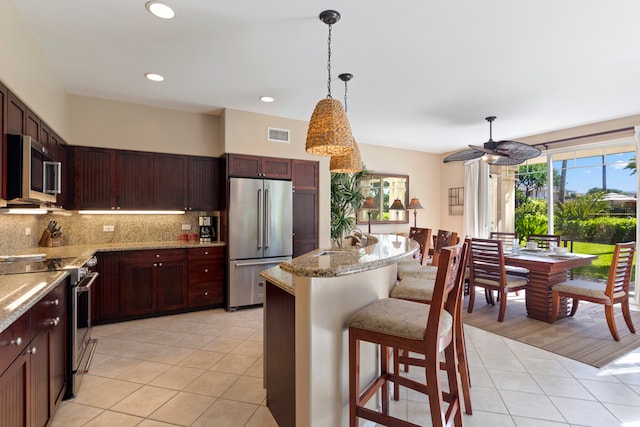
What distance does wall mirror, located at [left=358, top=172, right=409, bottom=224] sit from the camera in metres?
6.47

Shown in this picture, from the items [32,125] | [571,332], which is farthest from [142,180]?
[571,332]

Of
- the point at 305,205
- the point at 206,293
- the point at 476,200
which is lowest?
the point at 206,293

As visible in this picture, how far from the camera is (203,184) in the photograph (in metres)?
4.55

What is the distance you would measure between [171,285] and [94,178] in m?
1.60

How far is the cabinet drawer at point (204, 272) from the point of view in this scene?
166 inches

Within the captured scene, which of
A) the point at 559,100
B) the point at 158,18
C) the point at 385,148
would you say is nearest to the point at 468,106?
the point at 559,100

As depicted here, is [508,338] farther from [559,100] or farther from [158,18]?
[158,18]

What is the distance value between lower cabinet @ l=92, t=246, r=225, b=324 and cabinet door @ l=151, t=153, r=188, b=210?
0.67 metres

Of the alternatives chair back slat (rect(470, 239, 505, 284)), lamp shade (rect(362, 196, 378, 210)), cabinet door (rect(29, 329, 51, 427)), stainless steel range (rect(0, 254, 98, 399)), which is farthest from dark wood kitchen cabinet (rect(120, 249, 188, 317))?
chair back slat (rect(470, 239, 505, 284))

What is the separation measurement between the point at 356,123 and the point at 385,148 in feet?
5.84

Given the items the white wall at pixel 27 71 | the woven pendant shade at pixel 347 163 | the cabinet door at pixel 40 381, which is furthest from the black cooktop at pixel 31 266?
the woven pendant shade at pixel 347 163

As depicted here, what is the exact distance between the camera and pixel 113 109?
161 inches

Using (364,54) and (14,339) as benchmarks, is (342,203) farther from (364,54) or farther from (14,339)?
(14,339)

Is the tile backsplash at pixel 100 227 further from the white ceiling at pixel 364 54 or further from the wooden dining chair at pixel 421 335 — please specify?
the wooden dining chair at pixel 421 335
